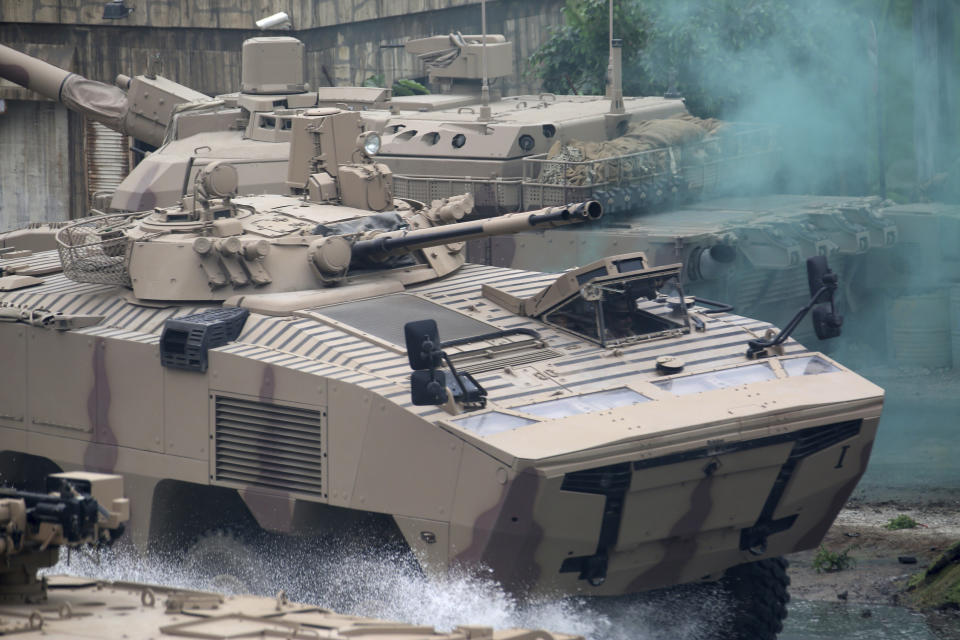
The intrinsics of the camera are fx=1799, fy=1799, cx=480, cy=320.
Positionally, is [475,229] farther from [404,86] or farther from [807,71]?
[404,86]

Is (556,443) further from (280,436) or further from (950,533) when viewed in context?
(950,533)

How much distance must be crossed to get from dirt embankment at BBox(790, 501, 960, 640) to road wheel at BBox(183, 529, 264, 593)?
4.10m

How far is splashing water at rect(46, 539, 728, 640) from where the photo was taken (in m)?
10.1

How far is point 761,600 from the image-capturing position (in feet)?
37.4

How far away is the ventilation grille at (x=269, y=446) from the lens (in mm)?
10508

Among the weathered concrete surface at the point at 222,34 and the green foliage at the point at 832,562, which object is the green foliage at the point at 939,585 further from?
the weathered concrete surface at the point at 222,34

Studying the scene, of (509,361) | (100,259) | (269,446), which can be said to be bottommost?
(269,446)

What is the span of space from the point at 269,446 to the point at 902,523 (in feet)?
18.5

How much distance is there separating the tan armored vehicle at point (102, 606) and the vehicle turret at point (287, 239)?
332cm

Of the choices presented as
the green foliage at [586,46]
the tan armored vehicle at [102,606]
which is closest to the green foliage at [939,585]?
the tan armored vehicle at [102,606]

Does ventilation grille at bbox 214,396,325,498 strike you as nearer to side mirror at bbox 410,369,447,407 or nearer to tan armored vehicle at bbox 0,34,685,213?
side mirror at bbox 410,369,447,407

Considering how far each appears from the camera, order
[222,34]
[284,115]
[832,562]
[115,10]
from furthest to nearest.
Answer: [222,34], [115,10], [284,115], [832,562]

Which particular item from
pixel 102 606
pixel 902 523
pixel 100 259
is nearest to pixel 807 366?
pixel 902 523

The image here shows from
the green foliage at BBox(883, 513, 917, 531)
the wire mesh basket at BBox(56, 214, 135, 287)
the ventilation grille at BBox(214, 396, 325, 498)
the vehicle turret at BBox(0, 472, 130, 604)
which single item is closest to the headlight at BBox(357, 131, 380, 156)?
the wire mesh basket at BBox(56, 214, 135, 287)
